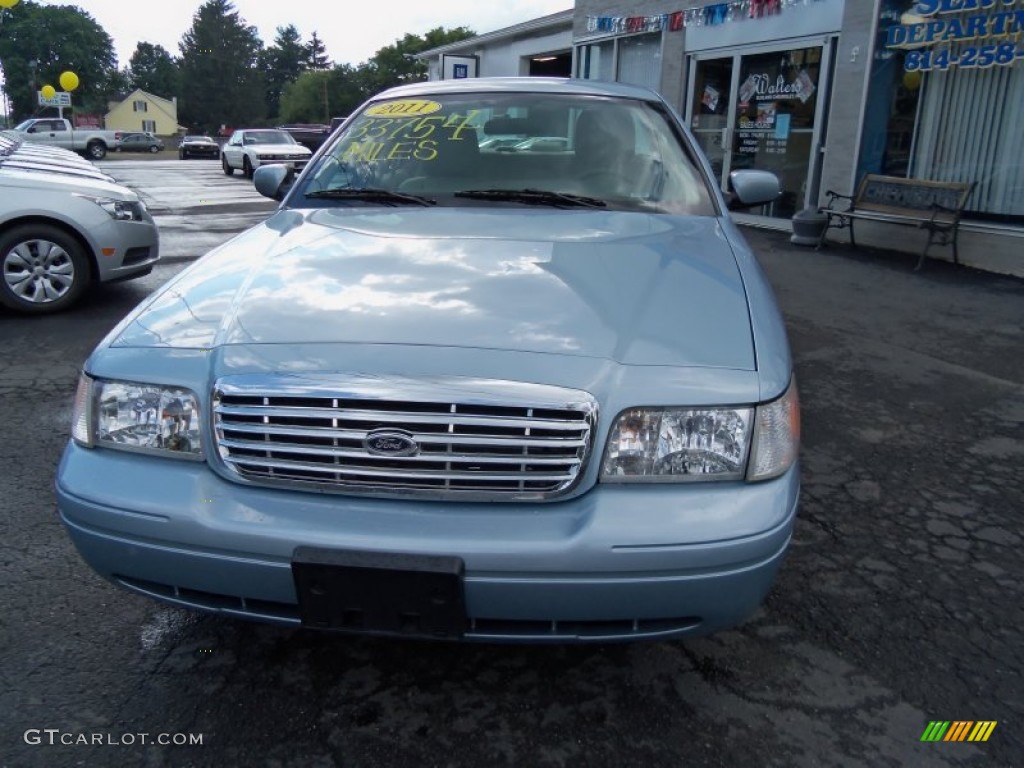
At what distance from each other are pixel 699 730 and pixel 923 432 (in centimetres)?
280

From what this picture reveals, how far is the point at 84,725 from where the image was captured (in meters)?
2.13

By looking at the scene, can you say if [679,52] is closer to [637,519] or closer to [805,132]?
[805,132]

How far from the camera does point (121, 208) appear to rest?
667cm

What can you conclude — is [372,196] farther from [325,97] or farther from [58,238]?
[325,97]

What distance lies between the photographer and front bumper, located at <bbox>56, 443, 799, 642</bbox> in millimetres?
1862

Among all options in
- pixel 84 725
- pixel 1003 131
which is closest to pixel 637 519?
pixel 84 725

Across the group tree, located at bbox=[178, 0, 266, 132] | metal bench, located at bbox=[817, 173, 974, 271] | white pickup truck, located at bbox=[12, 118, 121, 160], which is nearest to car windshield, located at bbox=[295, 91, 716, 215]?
metal bench, located at bbox=[817, 173, 974, 271]

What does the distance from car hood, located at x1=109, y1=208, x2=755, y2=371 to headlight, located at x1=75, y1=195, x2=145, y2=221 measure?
4256 millimetres

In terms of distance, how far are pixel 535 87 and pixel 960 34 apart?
7.21 meters

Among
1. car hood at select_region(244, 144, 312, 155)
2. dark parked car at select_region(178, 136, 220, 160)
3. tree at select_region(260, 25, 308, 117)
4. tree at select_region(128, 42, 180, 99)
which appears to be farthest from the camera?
tree at select_region(260, 25, 308, 117)

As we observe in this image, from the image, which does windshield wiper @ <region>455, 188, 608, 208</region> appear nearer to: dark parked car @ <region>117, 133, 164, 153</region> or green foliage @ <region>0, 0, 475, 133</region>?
dark parked car @ <region>117, 133, 164, 153</region>

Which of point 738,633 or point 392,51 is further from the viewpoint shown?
point 392,51

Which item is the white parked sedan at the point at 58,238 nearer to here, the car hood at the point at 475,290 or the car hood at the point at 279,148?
the car hood at the point at 475,290

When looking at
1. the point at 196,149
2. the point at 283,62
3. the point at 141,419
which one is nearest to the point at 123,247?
the point at 141,419
